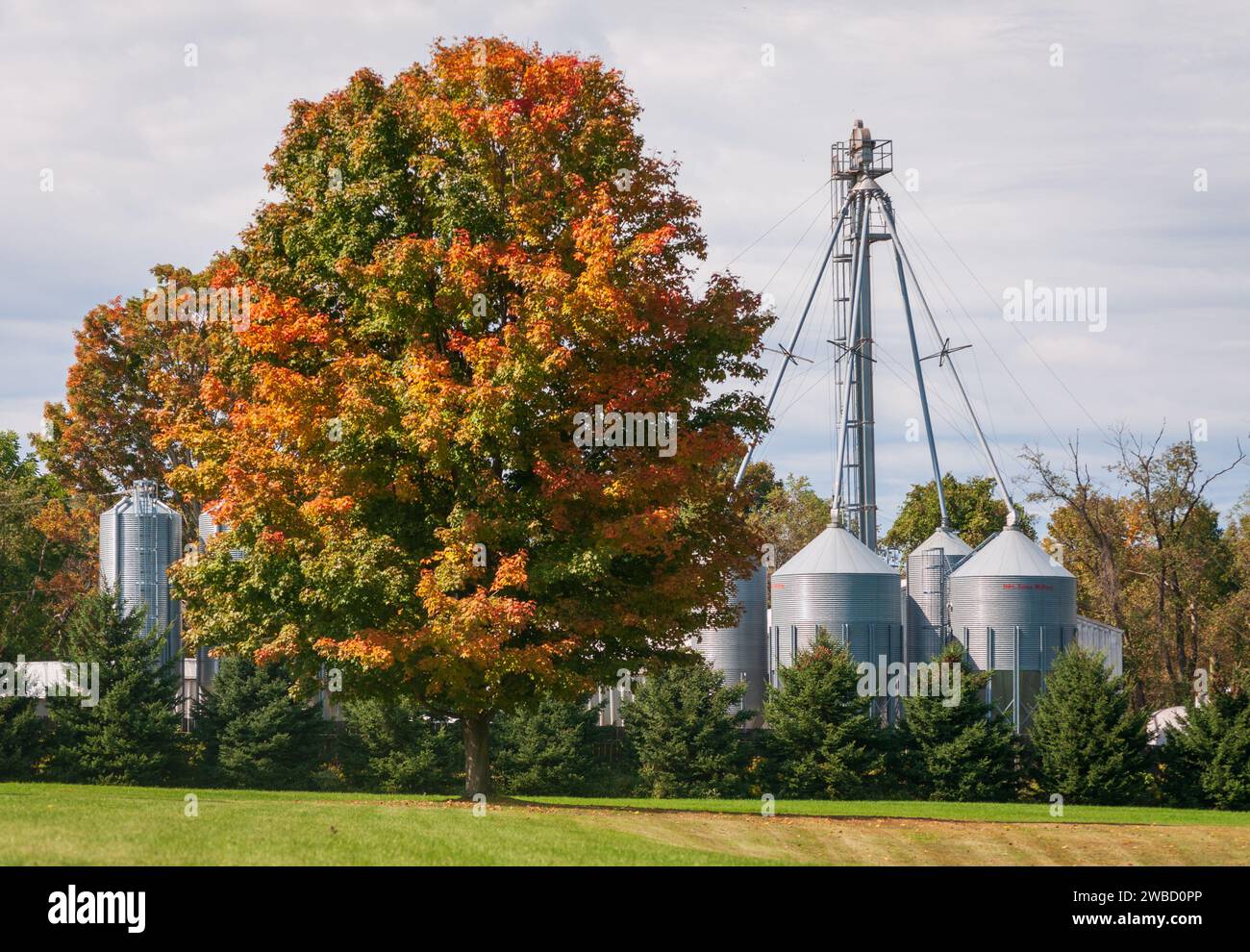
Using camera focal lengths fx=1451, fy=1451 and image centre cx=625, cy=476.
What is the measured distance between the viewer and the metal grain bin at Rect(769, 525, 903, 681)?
44.8 meters

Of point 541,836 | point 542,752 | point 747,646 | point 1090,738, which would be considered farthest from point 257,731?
point 541,836

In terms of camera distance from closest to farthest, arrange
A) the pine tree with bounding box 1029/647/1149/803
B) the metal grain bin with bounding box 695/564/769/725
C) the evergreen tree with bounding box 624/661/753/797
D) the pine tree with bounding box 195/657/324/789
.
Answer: the pine tree with bounding box 1029/647/1149/803, the evergreen tree with bounding box 624/661/753/797, the pine tree with bounding box 195/657/324/789, the metal grain bin with bounding box 695/564/769/725

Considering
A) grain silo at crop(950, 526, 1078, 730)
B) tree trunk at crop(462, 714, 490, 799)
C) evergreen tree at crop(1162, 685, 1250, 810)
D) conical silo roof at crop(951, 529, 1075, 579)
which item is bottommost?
evergreen tree at crop(1162, 685, 1250, 810)

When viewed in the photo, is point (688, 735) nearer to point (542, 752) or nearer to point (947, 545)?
point (542, 752)

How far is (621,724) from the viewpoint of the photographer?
47.1 metres

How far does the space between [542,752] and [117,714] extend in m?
11.9

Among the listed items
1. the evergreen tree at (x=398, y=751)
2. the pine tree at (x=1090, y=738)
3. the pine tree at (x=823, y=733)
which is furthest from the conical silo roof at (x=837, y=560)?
the evergreen tree at (x=398, y=751)

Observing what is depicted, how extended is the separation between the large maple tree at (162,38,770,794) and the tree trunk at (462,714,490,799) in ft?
2.44

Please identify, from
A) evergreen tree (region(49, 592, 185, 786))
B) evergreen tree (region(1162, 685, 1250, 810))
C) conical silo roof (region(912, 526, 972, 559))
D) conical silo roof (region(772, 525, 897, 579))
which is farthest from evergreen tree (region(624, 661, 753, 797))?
evergreen tree (region(49, 592, 185, 786))

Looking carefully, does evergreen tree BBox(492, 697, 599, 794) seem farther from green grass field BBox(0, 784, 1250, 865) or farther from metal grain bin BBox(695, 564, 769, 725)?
green grass field BBox(0, 784, 1250, 865)
